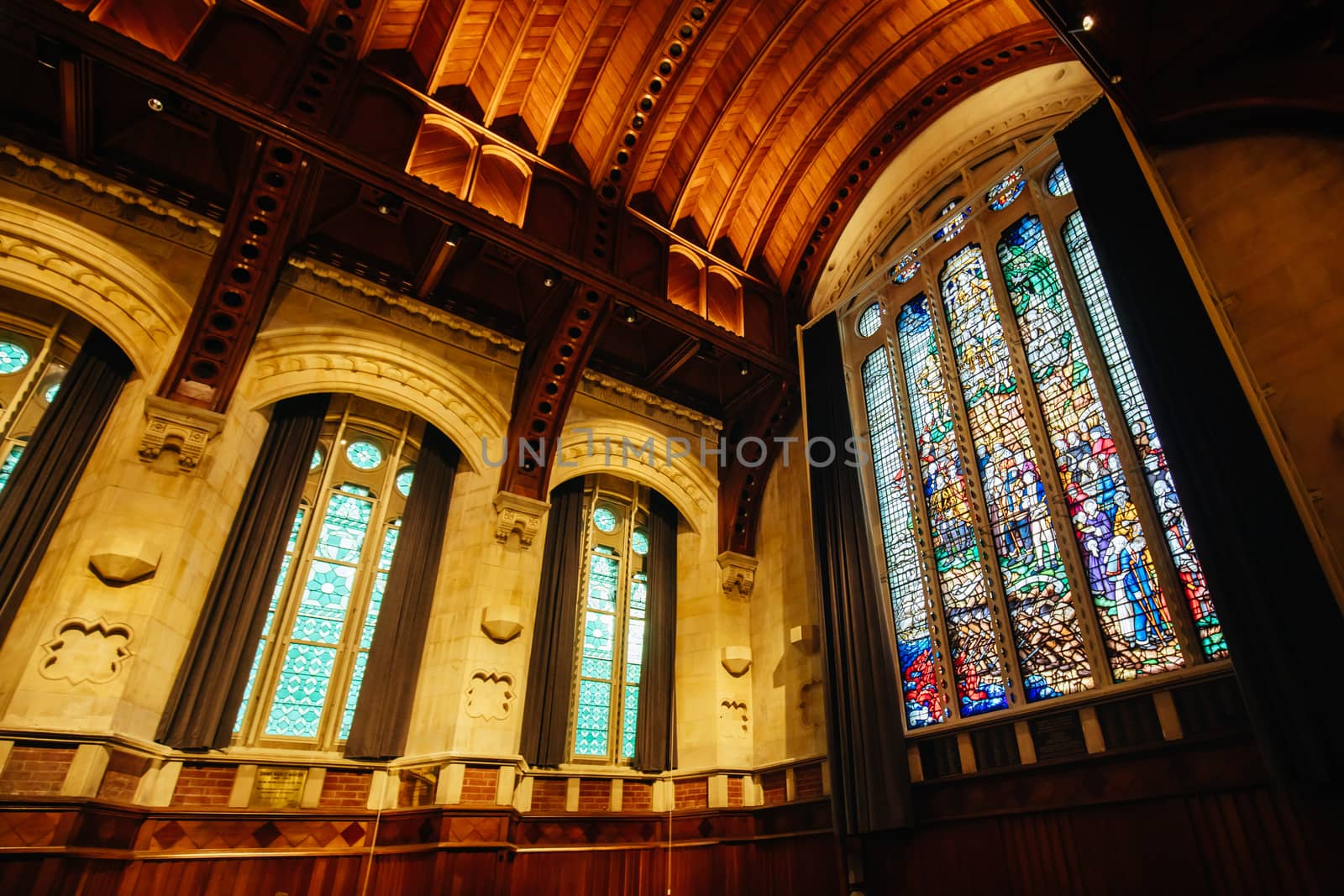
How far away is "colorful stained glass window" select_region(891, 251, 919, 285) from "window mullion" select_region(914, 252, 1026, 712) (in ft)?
0.70

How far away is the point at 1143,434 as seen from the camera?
5.73m

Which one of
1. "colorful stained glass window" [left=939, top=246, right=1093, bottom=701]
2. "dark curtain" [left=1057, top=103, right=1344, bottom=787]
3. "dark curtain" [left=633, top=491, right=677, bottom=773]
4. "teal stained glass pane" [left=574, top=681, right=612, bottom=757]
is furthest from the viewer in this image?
"dark curtain" [left=633, top=491, right=677, bottom=773]

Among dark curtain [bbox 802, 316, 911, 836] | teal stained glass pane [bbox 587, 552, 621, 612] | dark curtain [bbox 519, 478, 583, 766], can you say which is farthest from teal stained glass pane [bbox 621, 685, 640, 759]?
dark curtain [bbox 802, 316, 911, 836]

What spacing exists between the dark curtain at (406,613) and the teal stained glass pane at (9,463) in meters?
3.06

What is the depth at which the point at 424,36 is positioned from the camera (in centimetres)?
742

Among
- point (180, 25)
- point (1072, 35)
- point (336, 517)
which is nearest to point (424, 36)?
point (180, 25)

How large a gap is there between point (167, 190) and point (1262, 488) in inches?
348

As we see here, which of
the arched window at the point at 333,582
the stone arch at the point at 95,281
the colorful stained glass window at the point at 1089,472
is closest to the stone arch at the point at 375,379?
the arched window at the point at 333,582

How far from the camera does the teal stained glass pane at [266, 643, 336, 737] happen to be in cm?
664

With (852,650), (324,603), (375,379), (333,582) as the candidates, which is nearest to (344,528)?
(333,582)

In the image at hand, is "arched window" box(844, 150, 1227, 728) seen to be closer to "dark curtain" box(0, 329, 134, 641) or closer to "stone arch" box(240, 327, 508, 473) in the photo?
"stone arch" box(240, 327, 508, 473)

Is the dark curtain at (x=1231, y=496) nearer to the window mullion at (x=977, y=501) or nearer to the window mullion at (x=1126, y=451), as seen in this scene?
the window mullion at (x=1126, y=451)

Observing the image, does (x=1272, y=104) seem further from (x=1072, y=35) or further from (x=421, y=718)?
(x=421, y=718)

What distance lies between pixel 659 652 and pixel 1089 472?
15.3 ft
